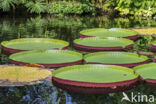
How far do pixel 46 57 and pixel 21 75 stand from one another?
3.37 ft

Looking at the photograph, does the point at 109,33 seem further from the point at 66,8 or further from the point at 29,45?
the point at 66,8

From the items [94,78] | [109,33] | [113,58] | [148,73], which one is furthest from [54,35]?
[94,78]

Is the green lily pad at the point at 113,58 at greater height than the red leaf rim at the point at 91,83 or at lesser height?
greater

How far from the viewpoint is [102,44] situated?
8914 millimetres

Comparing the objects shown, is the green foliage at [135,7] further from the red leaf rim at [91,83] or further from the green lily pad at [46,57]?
the red leaf rim at [91,83]

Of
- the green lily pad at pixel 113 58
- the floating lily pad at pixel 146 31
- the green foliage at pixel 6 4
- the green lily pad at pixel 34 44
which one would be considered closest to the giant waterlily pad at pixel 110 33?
the floating lily pad at pixel 146 31

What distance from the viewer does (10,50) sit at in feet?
27.2

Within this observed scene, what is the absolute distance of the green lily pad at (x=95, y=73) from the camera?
20.9 feet

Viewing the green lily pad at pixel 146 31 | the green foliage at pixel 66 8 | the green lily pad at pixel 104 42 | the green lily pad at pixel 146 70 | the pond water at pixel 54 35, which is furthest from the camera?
the green foliage at pixel 66 8

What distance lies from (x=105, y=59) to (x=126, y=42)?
180cm

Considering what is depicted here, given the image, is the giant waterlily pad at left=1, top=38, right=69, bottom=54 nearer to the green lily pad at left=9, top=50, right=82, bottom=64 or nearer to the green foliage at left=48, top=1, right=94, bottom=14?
the green lily pad at left=9, top=50, right=82, bottom=64

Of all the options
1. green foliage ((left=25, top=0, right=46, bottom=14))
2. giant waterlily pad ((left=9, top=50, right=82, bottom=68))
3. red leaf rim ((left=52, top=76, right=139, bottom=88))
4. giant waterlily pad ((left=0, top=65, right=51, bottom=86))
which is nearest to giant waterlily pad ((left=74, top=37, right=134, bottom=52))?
giant waterlily pad ((left=9, top=50, right=82, bottom=68))

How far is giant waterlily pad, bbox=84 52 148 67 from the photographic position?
7221mm

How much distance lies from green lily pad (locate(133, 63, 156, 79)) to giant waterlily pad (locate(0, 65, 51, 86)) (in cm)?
147
